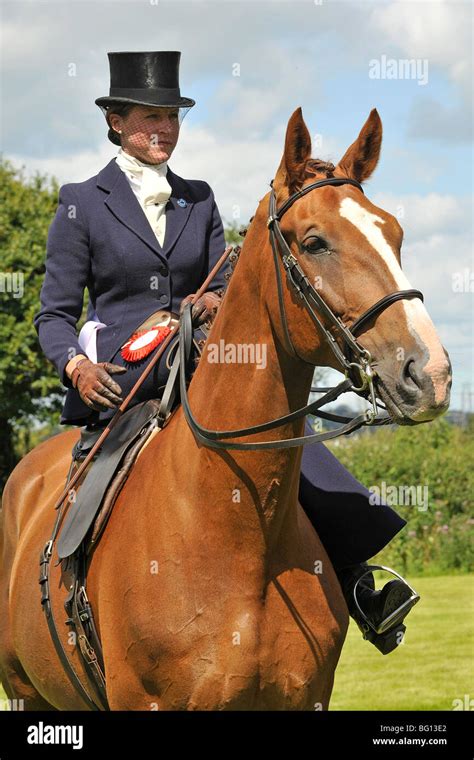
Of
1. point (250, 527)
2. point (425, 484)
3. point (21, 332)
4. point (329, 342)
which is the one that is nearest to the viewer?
point (329, 342)

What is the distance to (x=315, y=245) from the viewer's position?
13.9ft

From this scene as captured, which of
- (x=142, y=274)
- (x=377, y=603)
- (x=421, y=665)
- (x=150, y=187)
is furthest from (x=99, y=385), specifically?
(x=421, y=665)

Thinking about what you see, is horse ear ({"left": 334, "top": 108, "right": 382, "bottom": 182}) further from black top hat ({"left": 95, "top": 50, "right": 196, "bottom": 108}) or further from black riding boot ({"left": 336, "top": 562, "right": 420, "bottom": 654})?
black riding boot ({"left": 336, "top": 562, "right": 420, "bottom": 654})

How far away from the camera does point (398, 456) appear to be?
2098 cm

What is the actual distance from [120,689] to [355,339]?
194 centimetres

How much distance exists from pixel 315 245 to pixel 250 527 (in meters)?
1.22

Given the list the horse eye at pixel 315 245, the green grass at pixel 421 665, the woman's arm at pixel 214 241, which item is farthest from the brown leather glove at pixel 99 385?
the green grass at pixel 421 665

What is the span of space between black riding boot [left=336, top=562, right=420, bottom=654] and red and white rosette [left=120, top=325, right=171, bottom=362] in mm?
1484

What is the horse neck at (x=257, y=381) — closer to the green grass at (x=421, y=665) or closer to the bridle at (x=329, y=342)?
the bridle at (x=329, y=342)

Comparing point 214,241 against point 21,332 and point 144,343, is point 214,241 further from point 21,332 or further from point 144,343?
point 21,332

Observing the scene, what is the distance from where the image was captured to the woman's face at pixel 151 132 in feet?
19.0

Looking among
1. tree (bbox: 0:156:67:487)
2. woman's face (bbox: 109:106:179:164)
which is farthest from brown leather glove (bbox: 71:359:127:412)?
tree (bbox: 0:156:67:487)

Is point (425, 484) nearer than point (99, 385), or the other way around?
point (99, 385)

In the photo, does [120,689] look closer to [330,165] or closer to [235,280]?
[235,280]
